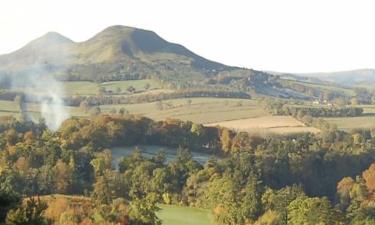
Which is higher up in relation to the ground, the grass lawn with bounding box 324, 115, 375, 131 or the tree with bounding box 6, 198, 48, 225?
the tree with bounding box 6, 198, 48, 225

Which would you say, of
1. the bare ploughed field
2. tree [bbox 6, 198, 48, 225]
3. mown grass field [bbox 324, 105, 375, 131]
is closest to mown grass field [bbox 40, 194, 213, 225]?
tree [bbox 6, 198, 48, 225]

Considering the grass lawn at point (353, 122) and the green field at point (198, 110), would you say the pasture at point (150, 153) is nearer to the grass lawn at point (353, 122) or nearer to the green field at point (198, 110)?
the green field at point (198, 110)

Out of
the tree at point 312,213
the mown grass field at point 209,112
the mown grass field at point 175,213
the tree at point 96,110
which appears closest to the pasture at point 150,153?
the mown grass field at point 175,213

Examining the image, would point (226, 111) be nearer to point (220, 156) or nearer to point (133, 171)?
point (220, 156)

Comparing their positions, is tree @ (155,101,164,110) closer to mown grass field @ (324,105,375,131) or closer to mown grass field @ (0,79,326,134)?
mown grass field @ (0,79,326,134)

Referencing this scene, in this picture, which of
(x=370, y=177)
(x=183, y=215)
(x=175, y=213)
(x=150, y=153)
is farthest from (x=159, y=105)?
(x=183, y=215)

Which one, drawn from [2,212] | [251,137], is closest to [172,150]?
[251,137]

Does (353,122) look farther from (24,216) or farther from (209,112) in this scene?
(24,216)
